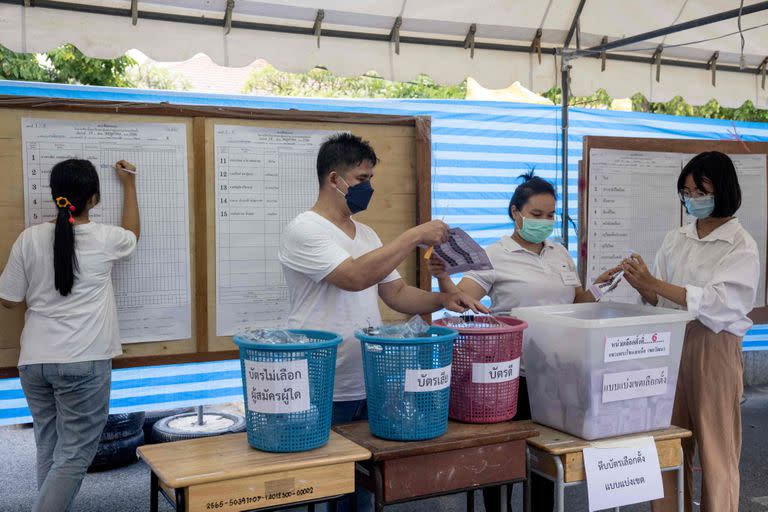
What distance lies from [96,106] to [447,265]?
160 centimetres

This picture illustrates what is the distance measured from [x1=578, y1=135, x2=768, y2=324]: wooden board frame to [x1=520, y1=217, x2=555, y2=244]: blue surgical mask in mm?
1159

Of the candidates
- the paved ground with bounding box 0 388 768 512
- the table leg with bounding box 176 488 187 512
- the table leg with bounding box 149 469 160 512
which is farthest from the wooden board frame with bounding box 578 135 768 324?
the table leg with bounding box 176 488 187 512

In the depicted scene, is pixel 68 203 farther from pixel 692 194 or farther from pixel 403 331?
pixel 692 194

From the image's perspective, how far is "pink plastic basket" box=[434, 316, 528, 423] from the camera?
1.96 m

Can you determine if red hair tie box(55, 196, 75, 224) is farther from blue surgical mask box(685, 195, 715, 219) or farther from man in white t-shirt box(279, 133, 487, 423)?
blue surgical mask box(685, 195, 715, 219)

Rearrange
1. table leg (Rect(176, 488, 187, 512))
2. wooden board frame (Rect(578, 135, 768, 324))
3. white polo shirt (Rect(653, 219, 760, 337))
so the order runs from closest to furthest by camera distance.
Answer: table leg (Rect(176, 488, 187, 512)), white polo shirt (Rect(653, 219, 760, 337)), wooden board frame (Rect(578, 135, 768, 324))

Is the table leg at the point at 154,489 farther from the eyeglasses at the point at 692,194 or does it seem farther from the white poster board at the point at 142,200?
the eyeglasses at the point at 692,194

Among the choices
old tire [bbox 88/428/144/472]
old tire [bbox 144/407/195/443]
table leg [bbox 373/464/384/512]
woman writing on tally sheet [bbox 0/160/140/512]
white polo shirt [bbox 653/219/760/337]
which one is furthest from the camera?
old tire [bbox 144/407/195/443]

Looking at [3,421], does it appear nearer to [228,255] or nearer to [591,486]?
[228,255]

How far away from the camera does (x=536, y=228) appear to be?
2723mm

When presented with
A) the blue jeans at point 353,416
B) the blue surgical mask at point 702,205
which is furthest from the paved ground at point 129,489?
the blue surgical mask at point 702,205

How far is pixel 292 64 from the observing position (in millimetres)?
3172

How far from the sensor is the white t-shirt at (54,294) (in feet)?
8.75

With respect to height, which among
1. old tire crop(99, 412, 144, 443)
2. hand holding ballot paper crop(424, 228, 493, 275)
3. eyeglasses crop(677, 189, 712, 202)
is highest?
eyeglasses crop(677, 189, 712, 202)
